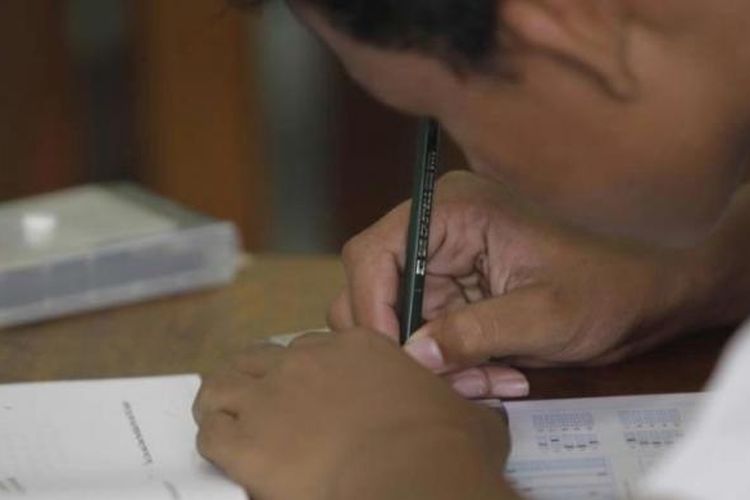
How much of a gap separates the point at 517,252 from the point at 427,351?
0.15m

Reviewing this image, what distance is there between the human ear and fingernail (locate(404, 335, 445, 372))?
345 millimetres

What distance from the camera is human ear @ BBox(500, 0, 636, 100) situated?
31.9 inches

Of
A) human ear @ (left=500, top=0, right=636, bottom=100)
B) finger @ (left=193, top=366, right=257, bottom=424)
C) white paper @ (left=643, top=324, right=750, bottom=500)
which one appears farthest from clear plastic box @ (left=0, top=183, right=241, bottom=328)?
white paper @ (left=643, top=324, right=750, bottom=500)

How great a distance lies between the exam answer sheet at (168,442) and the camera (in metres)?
1.01

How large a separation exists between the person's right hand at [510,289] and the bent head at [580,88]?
0.70 ft

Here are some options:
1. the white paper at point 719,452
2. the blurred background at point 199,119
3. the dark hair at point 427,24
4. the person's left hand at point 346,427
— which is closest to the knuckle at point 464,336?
the person's left hand at point 346,427

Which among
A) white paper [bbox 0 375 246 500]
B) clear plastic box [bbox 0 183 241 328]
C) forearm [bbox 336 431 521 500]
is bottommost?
clear plastic box [bbox 0 183 241 328]

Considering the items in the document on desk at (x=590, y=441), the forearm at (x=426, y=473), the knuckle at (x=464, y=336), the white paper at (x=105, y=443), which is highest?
the forearm at (x=426, y=473)

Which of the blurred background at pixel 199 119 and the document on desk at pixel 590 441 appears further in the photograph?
the blurred background at pixel 199 119

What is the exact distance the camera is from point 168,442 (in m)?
1.09

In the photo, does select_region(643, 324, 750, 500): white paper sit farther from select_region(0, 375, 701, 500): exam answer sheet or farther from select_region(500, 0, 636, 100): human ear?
select_region(0, 375, 701, 500): exam answer sheet

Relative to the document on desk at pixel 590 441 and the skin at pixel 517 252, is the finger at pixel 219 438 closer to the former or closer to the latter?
the skin at pixel 517 252

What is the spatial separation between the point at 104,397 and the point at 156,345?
0.15 m

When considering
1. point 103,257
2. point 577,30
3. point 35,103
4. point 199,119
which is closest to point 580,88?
point 577,30
